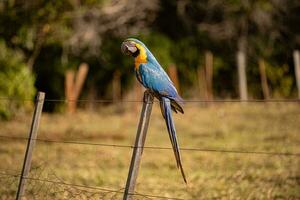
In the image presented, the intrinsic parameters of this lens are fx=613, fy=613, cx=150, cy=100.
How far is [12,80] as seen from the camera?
57.6 feet

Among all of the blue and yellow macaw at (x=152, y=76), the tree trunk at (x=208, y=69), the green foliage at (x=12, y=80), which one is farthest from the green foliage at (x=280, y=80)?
the blue and yellow macaw at (x=152, y=76)

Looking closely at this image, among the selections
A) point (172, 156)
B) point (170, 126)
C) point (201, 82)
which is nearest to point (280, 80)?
point (201, 82)

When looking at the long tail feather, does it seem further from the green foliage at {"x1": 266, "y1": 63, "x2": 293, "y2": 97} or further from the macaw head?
the green foliage at {"x1": 266, "y1": 63, "x2": 293, "y2": 97}

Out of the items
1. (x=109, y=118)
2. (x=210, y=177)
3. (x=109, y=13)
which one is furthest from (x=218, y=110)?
(x=210, y=177)

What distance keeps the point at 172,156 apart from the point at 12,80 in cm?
718

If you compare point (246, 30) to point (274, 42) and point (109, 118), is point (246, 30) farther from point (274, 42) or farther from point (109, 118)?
point (109, 118)

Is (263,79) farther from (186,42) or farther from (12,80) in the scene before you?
(12,80)

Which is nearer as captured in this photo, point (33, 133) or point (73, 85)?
point (33, 133)

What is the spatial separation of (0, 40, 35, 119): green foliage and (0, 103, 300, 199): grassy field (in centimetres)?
51

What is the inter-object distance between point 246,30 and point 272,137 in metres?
10.4

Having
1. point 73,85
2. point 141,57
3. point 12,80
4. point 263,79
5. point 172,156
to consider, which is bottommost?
point 141,57

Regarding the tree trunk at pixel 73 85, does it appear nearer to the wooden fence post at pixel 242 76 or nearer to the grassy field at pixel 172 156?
the grassy field at pixel 172 156

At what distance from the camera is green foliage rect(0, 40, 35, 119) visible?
17.3 m

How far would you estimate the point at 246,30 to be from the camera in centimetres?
2311
